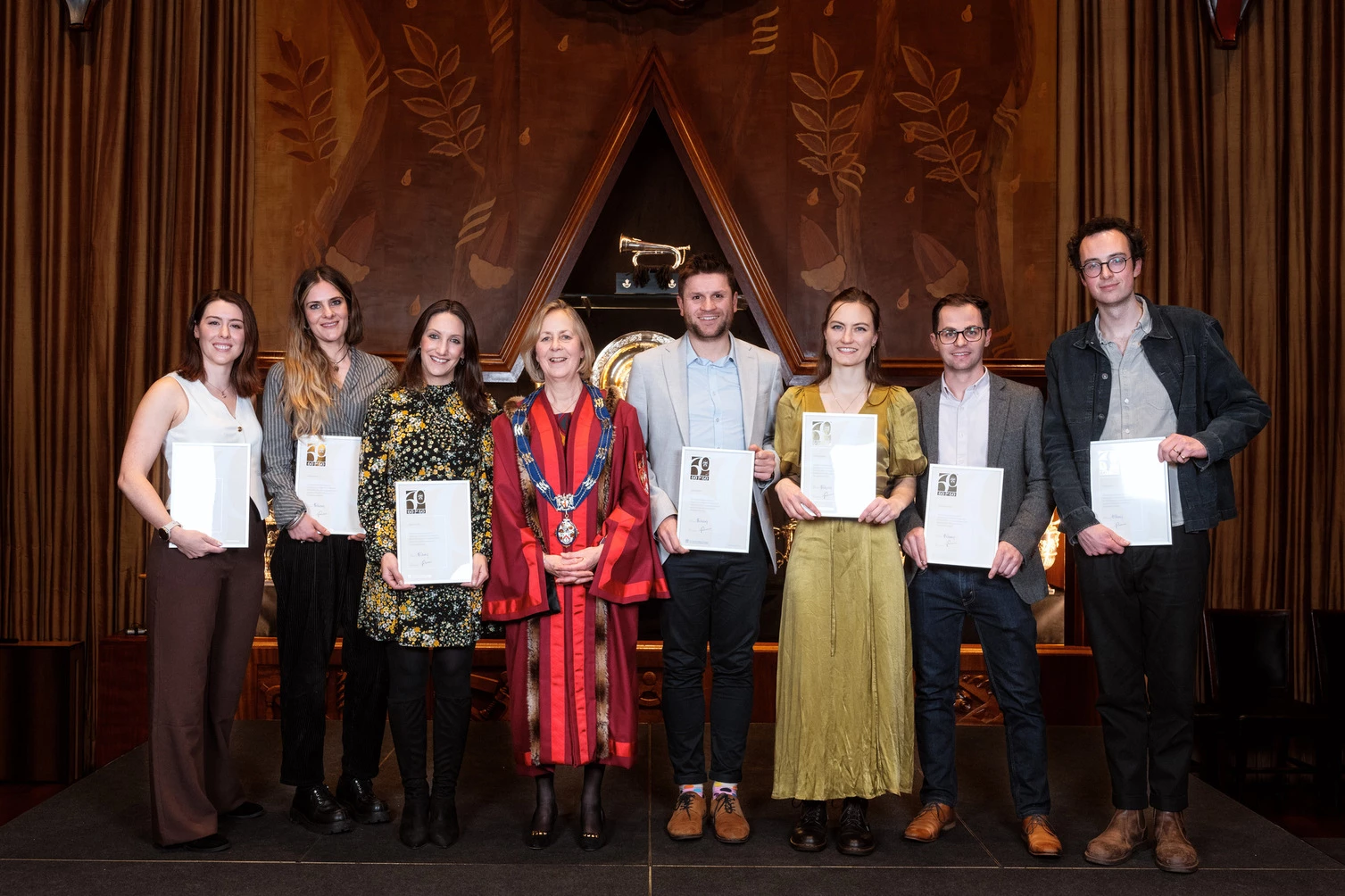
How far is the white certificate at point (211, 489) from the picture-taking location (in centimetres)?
286

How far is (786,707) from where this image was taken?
3.03m

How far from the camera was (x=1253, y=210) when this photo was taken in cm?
475

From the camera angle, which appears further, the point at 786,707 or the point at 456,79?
the point at 456,79

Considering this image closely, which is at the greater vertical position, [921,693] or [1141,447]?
[1141,447]

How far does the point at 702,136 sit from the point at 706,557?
2616mm

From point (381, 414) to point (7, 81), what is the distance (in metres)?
3.41

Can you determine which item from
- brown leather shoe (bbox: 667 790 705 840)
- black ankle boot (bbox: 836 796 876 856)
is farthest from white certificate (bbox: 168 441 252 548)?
black ankle boot (bbox: 836 796 876 856)

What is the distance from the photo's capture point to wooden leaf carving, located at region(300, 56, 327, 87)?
15.9 feet

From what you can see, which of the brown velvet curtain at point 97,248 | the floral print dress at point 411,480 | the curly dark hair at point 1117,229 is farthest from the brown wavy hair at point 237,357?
the curly dark hair at point 1117,229

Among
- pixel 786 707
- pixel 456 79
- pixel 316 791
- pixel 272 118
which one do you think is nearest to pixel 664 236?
pixel 456 79

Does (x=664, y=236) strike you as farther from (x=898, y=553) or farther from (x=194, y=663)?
(x=194, y=663)

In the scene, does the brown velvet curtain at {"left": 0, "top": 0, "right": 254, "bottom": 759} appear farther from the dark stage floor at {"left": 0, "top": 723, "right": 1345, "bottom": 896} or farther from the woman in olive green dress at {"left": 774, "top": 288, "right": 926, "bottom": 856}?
the woman in olive green dress at {"left": 774, "top": 288, "right": 926, "bottom": 856}

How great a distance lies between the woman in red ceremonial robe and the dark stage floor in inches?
8.5

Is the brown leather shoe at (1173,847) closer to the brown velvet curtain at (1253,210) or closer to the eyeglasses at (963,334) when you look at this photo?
the eyeglasses at (963,334)
